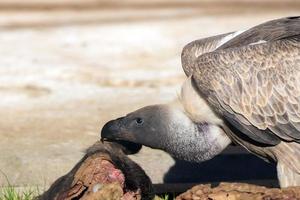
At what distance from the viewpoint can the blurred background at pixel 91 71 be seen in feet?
26.5

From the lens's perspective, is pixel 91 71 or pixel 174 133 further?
pixel 91 71

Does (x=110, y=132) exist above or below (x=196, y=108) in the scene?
below

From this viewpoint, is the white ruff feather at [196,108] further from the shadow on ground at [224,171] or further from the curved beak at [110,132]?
the shadow on ground at [224,171]

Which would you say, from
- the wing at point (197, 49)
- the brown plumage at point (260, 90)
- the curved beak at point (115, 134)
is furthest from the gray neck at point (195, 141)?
the wing at point (197, 49)

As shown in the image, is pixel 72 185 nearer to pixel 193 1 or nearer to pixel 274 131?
pixel 274 131

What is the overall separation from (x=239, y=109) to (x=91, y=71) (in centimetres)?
558

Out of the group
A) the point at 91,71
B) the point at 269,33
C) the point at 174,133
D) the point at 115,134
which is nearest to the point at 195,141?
the point at 174,133

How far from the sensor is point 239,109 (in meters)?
6.60

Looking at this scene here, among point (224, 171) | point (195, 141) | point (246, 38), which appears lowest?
point (224, 171)

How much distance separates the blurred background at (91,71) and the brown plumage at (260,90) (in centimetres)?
124

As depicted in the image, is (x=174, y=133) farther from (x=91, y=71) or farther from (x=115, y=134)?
(x=91, y=71)

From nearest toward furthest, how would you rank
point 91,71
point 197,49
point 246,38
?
point 246,38 → point 197,49 → point 91,71

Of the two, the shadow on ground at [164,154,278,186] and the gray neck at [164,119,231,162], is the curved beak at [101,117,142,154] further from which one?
the shadow on ground at [164,154,278,186]

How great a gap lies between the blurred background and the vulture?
Result: 3.43ft
